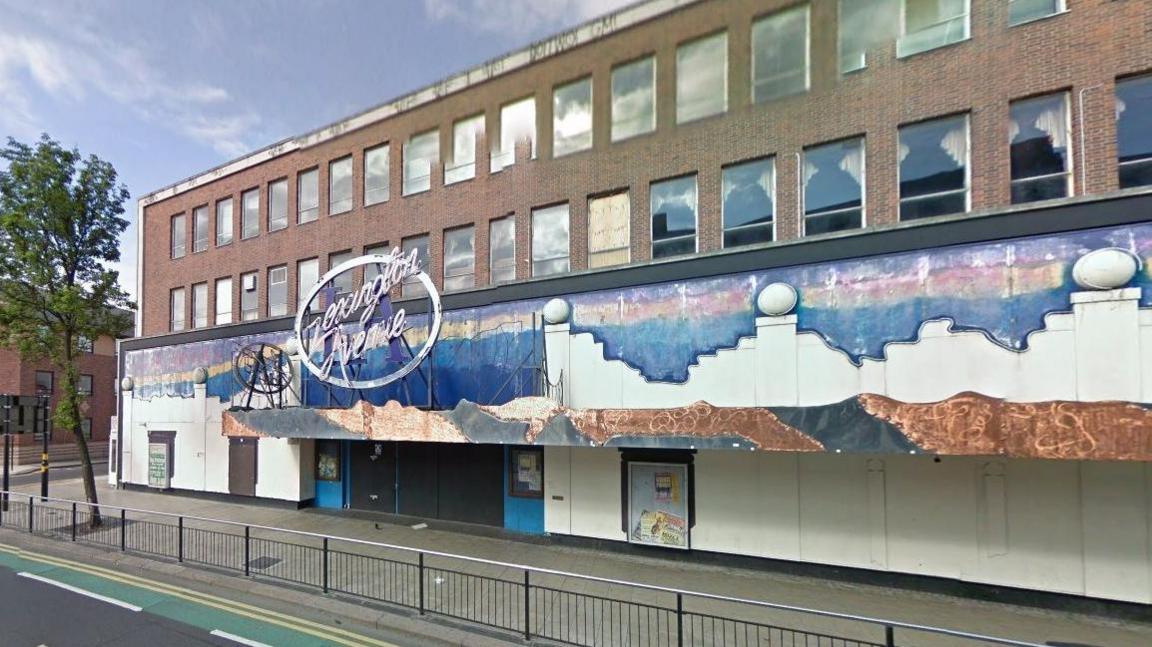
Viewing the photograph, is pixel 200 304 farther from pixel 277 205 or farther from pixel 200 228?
pixel 277 205

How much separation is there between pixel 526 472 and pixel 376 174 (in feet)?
32.3

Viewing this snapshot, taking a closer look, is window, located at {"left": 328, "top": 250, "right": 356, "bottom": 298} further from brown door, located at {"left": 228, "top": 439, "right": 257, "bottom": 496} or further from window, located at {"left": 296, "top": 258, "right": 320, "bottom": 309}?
brown door, located at {"left": 228, "top": 439, "right": 257, "bottom": 496}

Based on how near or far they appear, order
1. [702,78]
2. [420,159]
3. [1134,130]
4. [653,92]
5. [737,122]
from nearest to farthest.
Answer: [1134,130], [737,122], [702,78], [653,92], [420,159]

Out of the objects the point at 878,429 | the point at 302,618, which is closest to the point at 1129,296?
the point at 878,429

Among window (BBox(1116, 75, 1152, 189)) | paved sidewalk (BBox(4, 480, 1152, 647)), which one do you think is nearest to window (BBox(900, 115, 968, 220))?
window (BBox(1116, 75, 1152, 189))

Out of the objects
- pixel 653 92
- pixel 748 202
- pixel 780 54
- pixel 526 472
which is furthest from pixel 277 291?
pixel 780 54

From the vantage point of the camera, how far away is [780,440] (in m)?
7.75

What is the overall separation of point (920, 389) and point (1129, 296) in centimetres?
270

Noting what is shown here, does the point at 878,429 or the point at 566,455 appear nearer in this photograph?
the point at 878,429

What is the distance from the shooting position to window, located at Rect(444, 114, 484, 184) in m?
13.3

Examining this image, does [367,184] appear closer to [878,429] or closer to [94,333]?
[94,333]

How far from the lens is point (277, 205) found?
666 inches

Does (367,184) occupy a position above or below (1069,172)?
above

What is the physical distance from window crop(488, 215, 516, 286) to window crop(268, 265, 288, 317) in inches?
313
